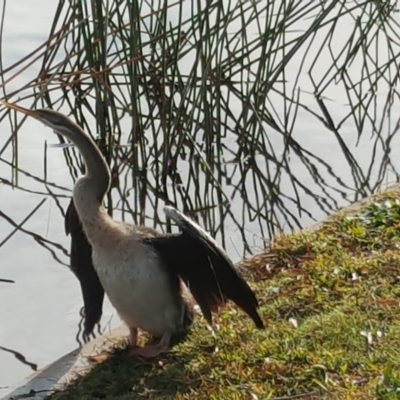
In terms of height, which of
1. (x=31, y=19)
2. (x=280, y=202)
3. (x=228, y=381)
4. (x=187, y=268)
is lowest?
(x=228, y=381)

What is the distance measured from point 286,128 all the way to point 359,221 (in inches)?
88.5

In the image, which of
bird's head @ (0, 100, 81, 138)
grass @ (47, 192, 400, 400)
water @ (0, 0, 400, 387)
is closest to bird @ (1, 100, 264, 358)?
grass @ (47, 192, 400, 400)

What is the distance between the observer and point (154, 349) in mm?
3551

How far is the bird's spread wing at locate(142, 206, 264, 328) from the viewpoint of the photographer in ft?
11.1

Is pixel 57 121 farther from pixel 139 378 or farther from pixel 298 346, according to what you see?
pixel 298 346

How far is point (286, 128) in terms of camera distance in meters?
6.73

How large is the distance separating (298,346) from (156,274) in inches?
21.9

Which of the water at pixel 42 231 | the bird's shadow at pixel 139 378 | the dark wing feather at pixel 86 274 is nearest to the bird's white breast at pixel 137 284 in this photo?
the bird's shadow at pixel 139 378

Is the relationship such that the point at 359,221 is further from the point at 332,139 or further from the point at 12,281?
the point at 332,139

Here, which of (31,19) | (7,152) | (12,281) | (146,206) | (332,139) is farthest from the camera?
(31,19)

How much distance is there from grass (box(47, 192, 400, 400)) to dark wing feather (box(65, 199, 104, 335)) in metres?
0.22

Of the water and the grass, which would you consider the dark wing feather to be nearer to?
the grass

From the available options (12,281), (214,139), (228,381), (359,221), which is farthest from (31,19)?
(228,381)

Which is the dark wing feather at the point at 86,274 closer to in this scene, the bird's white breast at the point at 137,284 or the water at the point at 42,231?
the bird's white breast at the point at 137,284
